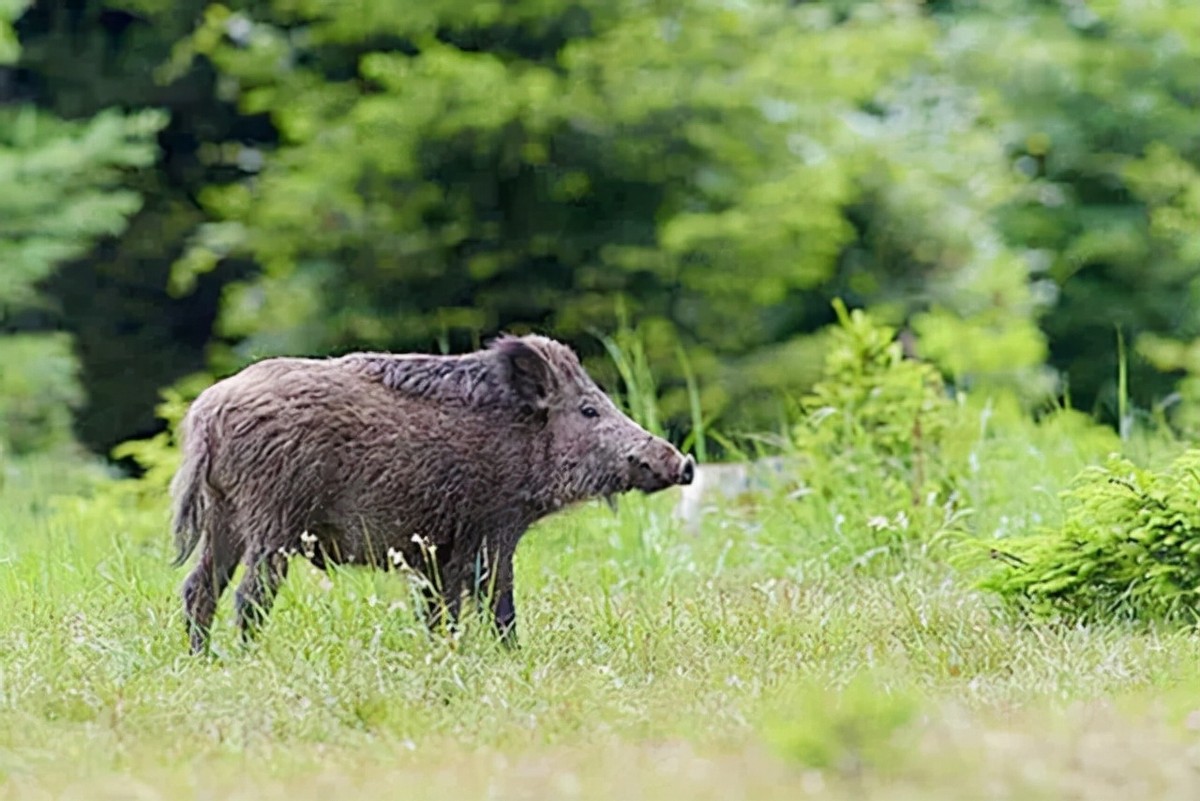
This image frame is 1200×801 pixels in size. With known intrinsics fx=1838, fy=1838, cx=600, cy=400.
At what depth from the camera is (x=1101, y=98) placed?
503 inches

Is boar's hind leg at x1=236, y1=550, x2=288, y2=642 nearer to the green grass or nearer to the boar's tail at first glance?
the green grass

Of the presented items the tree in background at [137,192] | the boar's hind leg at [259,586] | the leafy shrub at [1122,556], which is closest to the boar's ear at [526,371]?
the boar's hind leg at [259,586]

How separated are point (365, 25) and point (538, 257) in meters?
1.74

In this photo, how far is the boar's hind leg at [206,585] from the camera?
5914 millimetres

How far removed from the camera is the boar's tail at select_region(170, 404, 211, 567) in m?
5.82

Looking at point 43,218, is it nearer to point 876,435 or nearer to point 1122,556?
point 876,435

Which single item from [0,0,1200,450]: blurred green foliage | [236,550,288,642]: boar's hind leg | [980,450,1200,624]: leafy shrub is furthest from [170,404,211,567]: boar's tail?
[0,0,1200,450]: blurred green foliage

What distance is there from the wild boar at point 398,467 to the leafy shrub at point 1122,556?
1297 millimetres

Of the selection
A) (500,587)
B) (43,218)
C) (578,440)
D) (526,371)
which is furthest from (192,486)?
(43,218)

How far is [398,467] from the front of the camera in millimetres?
5902

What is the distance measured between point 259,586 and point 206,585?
245mm

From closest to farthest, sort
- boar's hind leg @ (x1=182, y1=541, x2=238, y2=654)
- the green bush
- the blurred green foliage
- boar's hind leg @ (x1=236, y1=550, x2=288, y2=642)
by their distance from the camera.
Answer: boar's hind leg @ (x1=236, y1=550, x2=288, y2=642)
boar's hind leg @ (x1=182, y1=541, x2=238, y2=654)
the green bush
the blurred green foliage

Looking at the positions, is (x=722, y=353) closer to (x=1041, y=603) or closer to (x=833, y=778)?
(x=1041, y=603)

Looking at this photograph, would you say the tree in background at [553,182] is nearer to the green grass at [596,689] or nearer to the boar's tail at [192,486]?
the green grass at [596,689]
